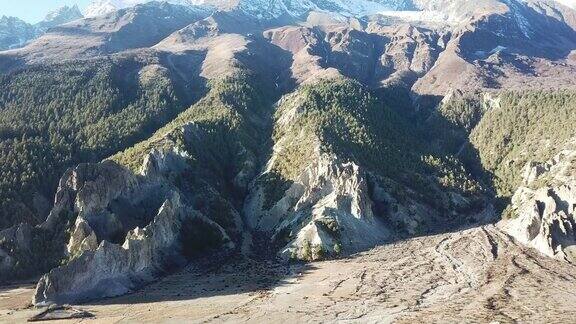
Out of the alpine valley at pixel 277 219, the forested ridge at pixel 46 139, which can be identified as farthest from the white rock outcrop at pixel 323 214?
the forested ridge at pixel 46 139

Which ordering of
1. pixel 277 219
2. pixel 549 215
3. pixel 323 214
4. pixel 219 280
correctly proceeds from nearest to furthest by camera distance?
pixel 219 280
pixel 549 215
pixel 323 214
pixel 277 219

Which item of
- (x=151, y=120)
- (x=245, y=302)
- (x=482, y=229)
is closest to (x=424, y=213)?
(x=482, y=229)

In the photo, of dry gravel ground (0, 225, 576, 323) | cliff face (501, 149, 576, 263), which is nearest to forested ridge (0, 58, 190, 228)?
dry gravel ground (0, 225, 576, 323)

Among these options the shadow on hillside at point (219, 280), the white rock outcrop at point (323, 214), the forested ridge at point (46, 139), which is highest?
the forested ridge at point (46, 139)

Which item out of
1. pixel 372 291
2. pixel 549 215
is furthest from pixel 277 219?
pixel 549 215

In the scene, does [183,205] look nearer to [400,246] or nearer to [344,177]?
[344,177]

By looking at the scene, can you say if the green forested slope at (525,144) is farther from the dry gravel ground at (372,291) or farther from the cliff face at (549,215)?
the dry gravel ground at (372,291)

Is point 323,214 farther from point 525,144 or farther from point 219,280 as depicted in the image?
point 525,144

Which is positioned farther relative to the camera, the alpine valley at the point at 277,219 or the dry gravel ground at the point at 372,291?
the alpine valley at the point at 277,219
